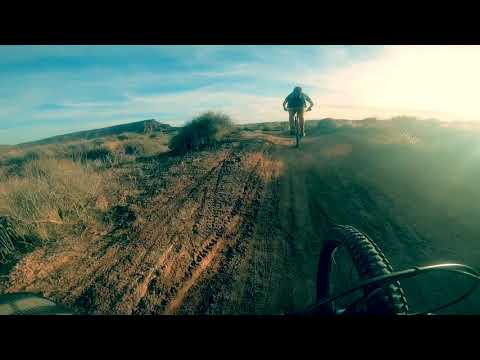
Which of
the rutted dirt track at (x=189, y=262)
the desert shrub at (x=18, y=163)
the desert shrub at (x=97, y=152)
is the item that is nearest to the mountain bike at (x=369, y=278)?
the rutted dirt track at (x=189, y=262)

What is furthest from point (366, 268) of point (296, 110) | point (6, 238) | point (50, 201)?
point (296, 110)

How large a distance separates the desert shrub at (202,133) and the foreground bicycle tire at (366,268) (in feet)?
30.2

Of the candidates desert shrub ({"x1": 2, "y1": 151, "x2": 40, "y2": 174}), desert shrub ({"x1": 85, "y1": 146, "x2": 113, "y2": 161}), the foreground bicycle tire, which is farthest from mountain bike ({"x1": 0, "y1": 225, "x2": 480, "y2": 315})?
desert shrub ({"x1": 85, "y1": 146, "x2": 113, "y2": 161})

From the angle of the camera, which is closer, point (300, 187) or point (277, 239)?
point (277, 239)

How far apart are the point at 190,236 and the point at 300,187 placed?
3.37m

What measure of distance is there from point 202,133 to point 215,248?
8.77 metres

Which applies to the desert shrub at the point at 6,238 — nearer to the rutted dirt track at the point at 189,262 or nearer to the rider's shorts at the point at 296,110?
the rutted dirt track at the point at 189,262

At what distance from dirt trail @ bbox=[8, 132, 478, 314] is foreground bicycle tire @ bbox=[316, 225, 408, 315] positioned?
41.7 inches

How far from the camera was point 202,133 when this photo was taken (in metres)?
12.8
